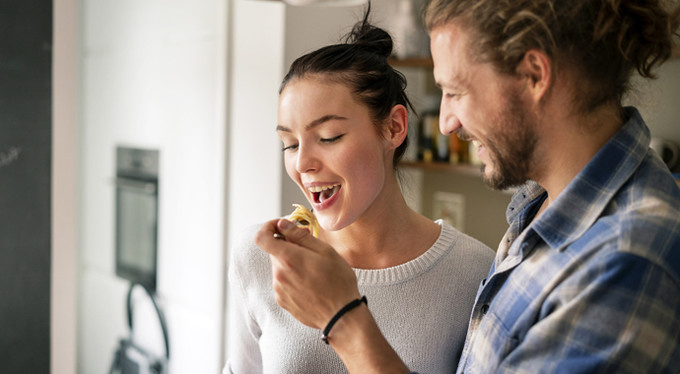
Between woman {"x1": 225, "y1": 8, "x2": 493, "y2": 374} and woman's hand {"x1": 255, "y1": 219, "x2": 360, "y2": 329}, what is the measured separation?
21 centimetres

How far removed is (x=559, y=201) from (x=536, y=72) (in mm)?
185

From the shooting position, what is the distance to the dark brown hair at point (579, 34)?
771 millimetres

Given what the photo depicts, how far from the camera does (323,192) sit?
114 cm

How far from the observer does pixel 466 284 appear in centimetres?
113

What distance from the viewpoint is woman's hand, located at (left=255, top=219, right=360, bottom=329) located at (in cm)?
85

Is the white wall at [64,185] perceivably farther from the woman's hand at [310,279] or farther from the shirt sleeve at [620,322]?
the shirt sleeve at [620,322]

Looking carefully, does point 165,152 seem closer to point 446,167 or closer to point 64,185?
point 64,185

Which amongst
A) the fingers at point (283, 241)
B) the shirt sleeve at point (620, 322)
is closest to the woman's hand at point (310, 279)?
the fingers at point (283, 241)

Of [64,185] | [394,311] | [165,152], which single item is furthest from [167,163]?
[394,311]

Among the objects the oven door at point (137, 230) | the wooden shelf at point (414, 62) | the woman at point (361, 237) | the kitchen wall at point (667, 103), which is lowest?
the oven door at point (137, 230)

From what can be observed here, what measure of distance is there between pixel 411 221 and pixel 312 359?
367 mm

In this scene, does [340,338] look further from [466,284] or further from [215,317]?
[215,317]

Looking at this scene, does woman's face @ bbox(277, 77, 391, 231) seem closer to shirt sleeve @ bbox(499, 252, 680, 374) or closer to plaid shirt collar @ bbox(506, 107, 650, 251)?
plaid shirt collar @ bbox(506, 107, 650, 251)

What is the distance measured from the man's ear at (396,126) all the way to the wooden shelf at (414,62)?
142 cm
